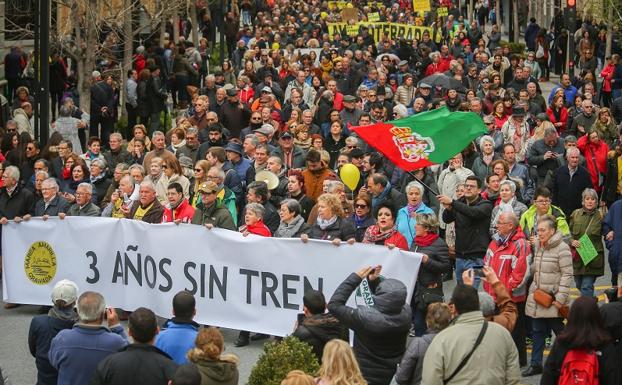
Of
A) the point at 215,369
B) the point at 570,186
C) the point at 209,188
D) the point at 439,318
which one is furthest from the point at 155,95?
the point at 215,369

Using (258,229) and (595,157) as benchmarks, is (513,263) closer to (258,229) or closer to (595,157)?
(258,229)

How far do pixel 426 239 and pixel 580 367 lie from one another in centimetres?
375

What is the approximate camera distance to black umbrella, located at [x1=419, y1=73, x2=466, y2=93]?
26.5 m

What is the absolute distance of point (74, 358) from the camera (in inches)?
413

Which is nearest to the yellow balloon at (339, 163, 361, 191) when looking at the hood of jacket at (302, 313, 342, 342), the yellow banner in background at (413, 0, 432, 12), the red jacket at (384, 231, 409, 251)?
the red jacket at (384, 231, 409, 251)

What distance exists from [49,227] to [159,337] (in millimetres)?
5128

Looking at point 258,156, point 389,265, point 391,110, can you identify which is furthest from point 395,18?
point 389,265

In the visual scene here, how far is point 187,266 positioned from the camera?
14.7m

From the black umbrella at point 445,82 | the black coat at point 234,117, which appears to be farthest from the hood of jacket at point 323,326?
the black umbrella at point 445,82

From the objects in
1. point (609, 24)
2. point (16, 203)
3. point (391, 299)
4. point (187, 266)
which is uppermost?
A: point (609, 24)

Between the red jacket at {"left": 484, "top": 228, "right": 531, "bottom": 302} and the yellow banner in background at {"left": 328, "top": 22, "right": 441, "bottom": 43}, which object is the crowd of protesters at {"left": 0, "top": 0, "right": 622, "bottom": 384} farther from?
the yellow banner in background at {"left": 328, "top": 22, "right": 441, "bottom": 43}

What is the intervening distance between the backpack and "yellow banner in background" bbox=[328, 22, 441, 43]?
3130 centimetres

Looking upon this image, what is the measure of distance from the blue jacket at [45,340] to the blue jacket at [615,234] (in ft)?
19.6

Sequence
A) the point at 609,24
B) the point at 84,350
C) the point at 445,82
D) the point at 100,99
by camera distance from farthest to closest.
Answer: the point at 609,24 < the point at 100,99 < the point at 445,82 < the point at 84,350
